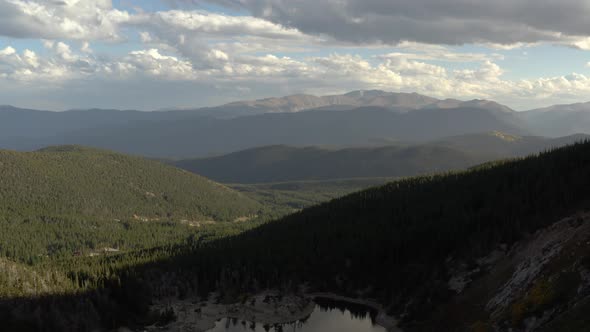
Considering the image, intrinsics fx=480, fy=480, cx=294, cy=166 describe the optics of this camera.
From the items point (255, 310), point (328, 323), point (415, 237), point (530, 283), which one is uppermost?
point (530, 283)

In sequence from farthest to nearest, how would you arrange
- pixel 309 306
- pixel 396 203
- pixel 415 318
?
pixel 396 203 → pixel 309 306 → pixel 415 318

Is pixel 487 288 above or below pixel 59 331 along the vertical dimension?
above

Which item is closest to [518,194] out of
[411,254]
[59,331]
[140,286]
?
[411,254]

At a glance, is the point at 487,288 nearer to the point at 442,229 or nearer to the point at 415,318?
the point at 415,318

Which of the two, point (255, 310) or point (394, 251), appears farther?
point (394, 251)

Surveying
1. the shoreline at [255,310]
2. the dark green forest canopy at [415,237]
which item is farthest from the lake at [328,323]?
the dark green forest canopy at [415,237]

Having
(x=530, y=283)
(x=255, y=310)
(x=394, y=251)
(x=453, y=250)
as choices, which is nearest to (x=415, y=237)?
(x=394, y=251)

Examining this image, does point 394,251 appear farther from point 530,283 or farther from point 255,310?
point 530,283

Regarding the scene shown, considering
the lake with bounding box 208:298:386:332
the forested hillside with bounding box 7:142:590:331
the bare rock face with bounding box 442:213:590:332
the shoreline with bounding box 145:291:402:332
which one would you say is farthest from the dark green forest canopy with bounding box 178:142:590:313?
the lake with bounding box 208:298:386:332
